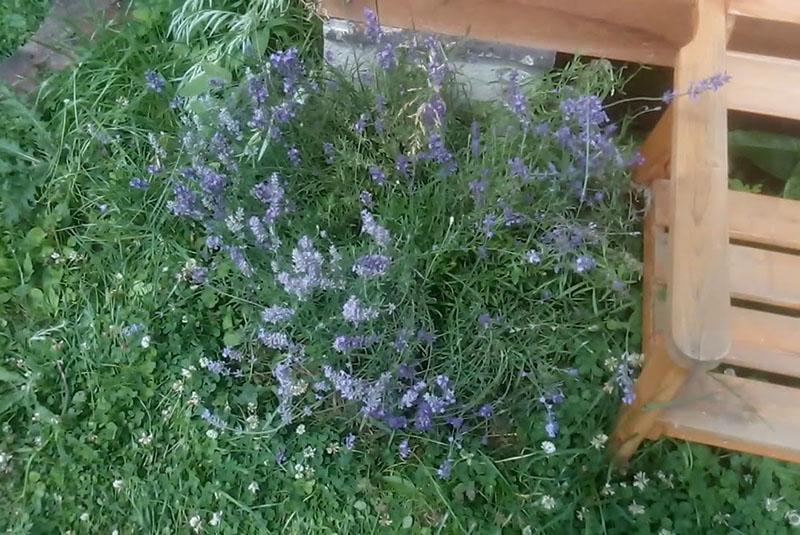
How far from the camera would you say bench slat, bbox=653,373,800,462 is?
1.37 meters

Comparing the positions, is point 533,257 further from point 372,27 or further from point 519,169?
point 372,27

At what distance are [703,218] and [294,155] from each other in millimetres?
894

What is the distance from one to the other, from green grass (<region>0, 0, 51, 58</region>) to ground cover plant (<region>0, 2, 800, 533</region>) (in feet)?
2.31

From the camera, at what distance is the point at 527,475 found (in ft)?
5.74

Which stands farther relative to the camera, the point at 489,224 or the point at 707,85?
the point at 489,224

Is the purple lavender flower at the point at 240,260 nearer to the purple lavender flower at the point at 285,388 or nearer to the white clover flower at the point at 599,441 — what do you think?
the purple lavender flower at the point at 285,388

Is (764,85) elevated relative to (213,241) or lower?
elevated

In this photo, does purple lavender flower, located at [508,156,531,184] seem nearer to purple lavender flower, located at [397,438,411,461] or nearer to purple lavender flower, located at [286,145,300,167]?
purple lavender flower, located at [286,145,300,167]

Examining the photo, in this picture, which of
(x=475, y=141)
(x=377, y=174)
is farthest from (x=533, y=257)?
(x=377, y=174)

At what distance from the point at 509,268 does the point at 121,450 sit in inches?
38.3

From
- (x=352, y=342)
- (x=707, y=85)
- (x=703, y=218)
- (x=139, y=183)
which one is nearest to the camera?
(x=703, y=218)

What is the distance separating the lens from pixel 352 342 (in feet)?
5.35

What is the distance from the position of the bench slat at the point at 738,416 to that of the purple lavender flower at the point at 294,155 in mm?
938

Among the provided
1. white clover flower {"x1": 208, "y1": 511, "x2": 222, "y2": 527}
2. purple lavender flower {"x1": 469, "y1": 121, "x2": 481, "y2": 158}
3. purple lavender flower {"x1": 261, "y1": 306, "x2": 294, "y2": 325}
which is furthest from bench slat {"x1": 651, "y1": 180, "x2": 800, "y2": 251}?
white clover flower {"x1": 208, "y1": 511, "x2": 222, "y2": 527}
